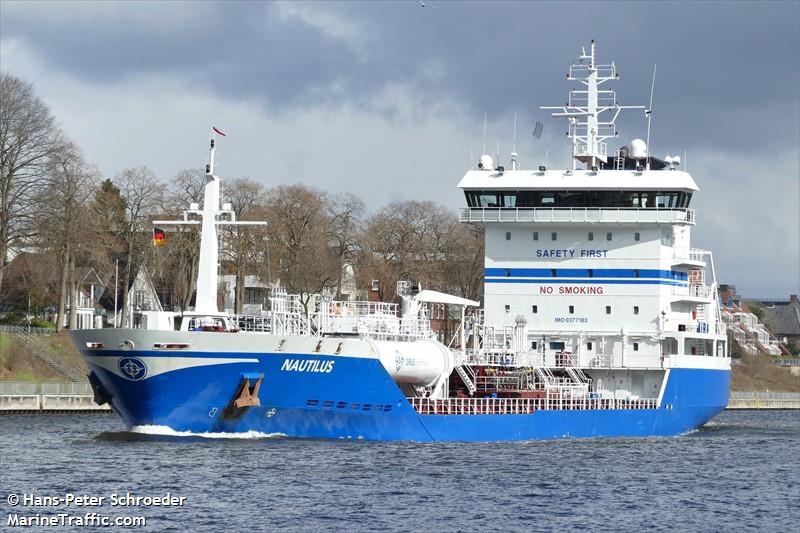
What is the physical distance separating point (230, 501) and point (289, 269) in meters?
50.4

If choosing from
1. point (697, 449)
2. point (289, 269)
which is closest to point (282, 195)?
point (289, 269)

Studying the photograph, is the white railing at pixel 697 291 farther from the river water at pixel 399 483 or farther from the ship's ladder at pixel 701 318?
the river water at pixel 399 483

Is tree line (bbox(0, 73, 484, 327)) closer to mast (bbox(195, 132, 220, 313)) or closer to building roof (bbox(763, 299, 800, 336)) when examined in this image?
mast (bbox(195, 132, 220, 313))

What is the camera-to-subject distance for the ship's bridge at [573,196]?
52.5 metres

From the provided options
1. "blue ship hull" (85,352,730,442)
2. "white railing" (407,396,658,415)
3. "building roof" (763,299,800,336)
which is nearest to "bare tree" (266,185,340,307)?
"white railing" (407,396,658,415)

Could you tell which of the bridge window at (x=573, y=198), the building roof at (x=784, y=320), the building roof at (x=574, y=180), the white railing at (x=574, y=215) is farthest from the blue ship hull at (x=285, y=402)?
the building roof at (x=784, y=320)

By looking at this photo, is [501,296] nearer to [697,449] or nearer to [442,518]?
[697,449]

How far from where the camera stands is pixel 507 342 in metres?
53.5

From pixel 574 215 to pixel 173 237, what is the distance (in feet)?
104

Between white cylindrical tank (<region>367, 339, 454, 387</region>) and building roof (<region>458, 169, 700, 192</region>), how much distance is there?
855 cm

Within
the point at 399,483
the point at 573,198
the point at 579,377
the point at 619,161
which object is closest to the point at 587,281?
the point at 573,198

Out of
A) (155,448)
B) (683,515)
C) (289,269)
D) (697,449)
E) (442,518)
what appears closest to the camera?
(442,518)

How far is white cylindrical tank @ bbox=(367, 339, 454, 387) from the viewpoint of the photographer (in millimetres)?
43188

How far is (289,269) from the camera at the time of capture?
82.0 m
